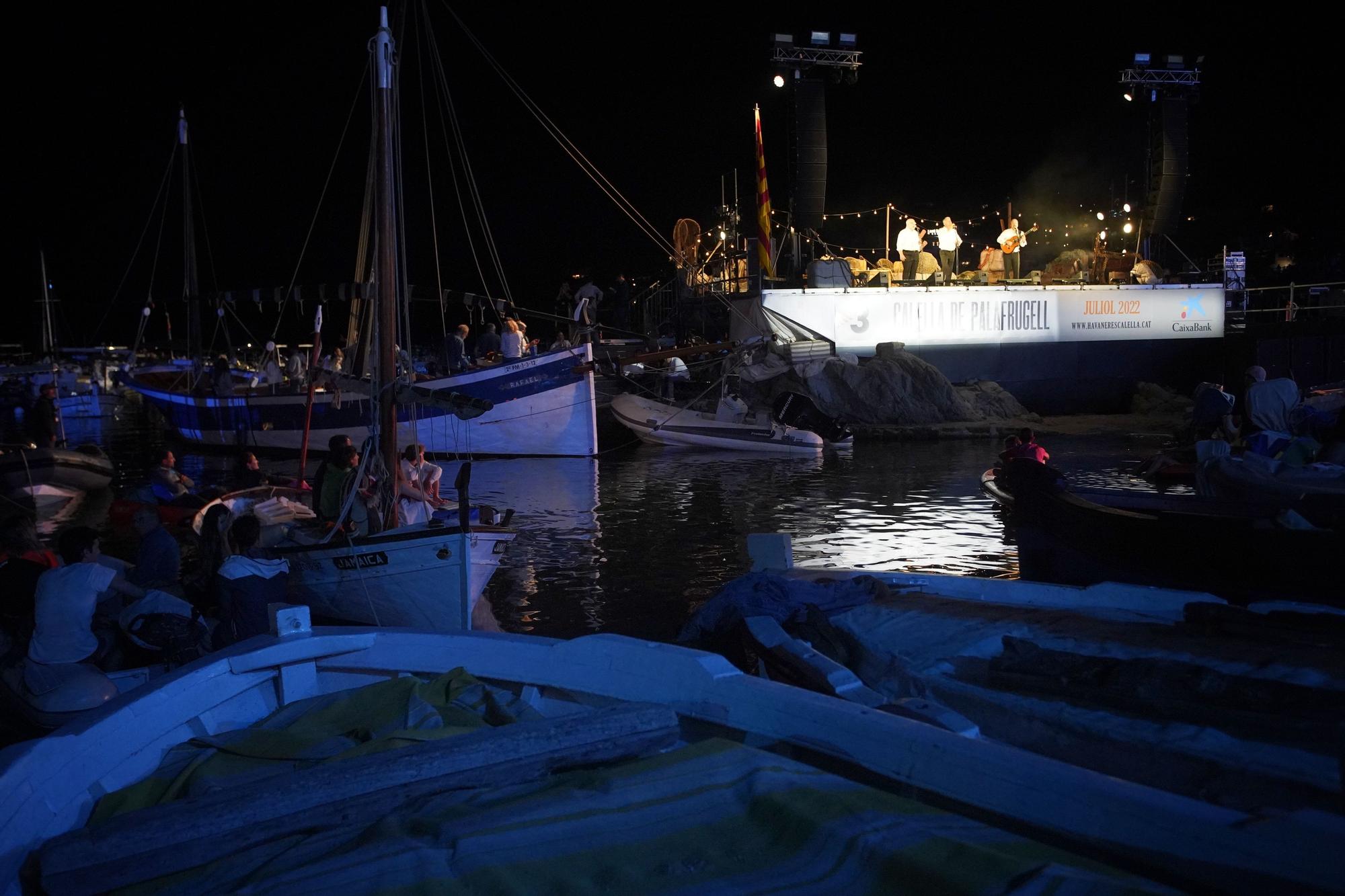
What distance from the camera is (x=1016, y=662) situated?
504 cm

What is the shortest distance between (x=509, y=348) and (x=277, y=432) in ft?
24.3

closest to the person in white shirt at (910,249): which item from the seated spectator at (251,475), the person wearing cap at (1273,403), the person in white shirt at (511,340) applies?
the person in white shirt at (511,340)

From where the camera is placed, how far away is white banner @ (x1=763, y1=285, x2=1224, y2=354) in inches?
1099

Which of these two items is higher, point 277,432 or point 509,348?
point 509,348

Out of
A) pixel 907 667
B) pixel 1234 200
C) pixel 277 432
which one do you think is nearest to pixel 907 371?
pixel 277 432

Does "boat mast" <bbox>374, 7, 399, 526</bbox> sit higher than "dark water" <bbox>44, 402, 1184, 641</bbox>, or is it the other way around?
Result: "boat mast" <bbox>374, 7, 399, 526</bbox>

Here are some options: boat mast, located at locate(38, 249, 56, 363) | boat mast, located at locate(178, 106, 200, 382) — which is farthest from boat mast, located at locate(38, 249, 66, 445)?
boat mast, located at locate(178, 106, 200, 382)

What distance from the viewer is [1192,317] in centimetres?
3048

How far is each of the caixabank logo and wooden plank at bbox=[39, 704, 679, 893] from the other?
3171 centimetres

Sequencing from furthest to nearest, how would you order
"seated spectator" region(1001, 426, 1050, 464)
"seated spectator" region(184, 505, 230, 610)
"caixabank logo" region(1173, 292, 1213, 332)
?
"caixabank logo" region(1173, 292, 1213, 332) < "seated spectator" region(1001, 426, 1050, 464) < "seated spectator" region(184, 505, 230, 610)

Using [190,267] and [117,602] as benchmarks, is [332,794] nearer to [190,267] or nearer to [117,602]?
[117,602]

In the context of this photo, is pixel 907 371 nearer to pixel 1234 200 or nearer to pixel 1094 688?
pixel 1094 688

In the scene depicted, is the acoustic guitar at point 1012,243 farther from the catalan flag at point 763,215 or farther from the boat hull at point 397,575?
the boat hull at point 397,575

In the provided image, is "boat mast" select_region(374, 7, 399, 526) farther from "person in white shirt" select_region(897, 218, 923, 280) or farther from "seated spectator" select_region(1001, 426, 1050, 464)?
"person in white shirt" select_region(897, 218, 923, 280)
